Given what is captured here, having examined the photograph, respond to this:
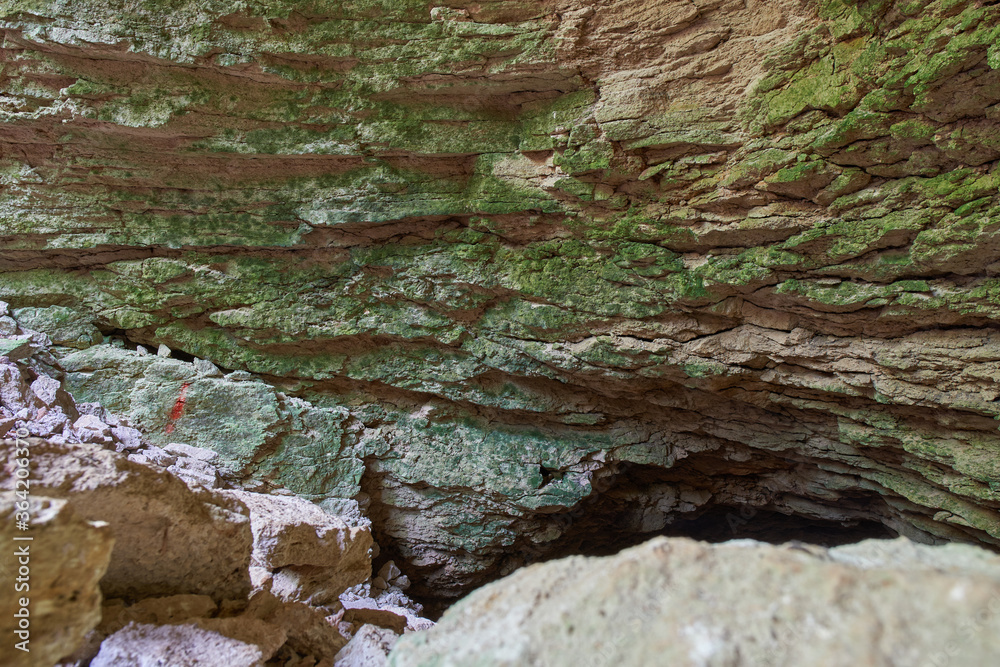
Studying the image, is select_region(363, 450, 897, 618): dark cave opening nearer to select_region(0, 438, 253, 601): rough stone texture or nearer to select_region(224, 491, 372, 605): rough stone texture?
select_region(224, 491, 372, 605): rough stone texture

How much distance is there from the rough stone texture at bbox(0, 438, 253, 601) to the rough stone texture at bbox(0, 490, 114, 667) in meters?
0.40

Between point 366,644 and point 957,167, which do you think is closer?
point 366,644

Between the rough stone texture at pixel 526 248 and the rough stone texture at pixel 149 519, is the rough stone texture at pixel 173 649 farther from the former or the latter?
the rough stone texture at pixel 526 248

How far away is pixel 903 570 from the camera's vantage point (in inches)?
57.0

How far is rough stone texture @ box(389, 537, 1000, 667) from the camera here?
131cm

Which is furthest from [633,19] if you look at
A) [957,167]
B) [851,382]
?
[851,382]

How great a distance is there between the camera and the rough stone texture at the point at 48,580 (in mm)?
1734

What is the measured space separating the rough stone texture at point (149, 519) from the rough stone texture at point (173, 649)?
1.04 feet

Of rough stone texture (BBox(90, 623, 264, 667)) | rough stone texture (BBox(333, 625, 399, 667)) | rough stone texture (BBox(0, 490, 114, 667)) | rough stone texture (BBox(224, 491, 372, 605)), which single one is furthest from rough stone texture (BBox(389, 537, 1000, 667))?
rough stone texture (BBox(224, 491, 372, 605))

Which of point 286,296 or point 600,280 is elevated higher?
point 600,280

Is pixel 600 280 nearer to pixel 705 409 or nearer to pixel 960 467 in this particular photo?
pixel 705 409

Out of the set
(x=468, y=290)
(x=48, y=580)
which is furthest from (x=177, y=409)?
(x=48, y=580)

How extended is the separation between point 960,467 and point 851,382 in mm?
1087

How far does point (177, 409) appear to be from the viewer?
6.20m
